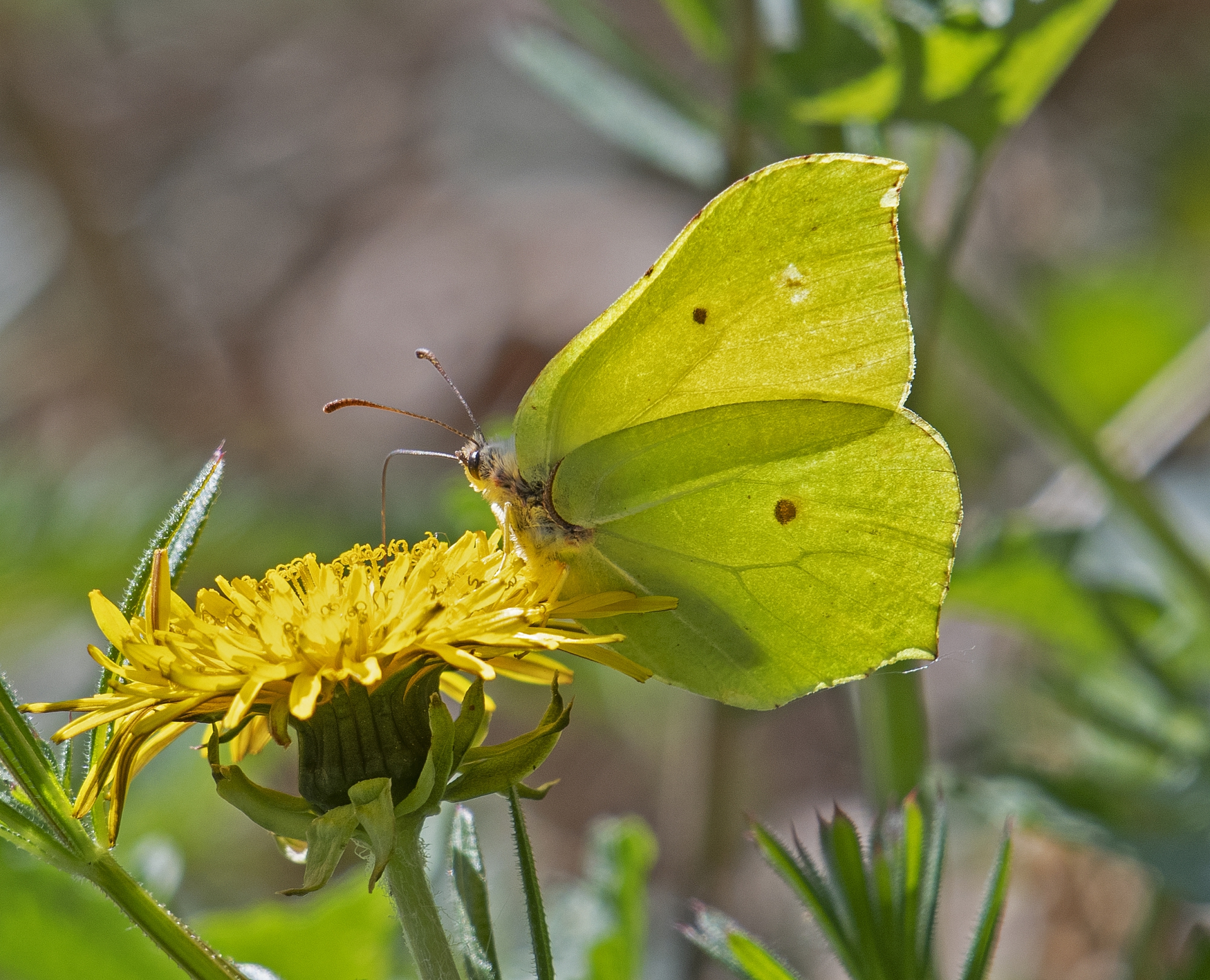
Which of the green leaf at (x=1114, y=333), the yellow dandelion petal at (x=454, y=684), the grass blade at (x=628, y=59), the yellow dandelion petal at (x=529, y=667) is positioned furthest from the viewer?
the green leaf at (x=1114, y=333)

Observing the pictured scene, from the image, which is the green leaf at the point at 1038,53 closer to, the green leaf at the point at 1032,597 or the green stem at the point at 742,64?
the green stem at the point at 742,64

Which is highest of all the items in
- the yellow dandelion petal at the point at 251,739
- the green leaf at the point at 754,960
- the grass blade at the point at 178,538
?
the grass blade at the point at 178,538

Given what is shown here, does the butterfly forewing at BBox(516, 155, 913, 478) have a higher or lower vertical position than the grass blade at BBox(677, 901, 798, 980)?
higher

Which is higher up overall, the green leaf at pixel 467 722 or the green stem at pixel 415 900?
the green leaf at pixel 467 722

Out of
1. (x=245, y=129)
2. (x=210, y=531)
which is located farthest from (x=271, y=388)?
(x=210, y=531)

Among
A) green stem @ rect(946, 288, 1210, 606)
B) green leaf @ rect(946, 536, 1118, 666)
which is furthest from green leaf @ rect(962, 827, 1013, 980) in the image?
green stem @ rect(946, 288, 1210, 606)

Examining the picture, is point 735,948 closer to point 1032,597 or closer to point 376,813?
point 376,813

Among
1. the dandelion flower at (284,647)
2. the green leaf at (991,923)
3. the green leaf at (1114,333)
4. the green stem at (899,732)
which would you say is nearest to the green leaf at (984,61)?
the green stem at (899,732)

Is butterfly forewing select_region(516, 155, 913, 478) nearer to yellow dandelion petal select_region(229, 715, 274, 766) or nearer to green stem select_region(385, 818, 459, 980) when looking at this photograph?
yellow dandelion petal select_region(229, 715, 274, 766)
